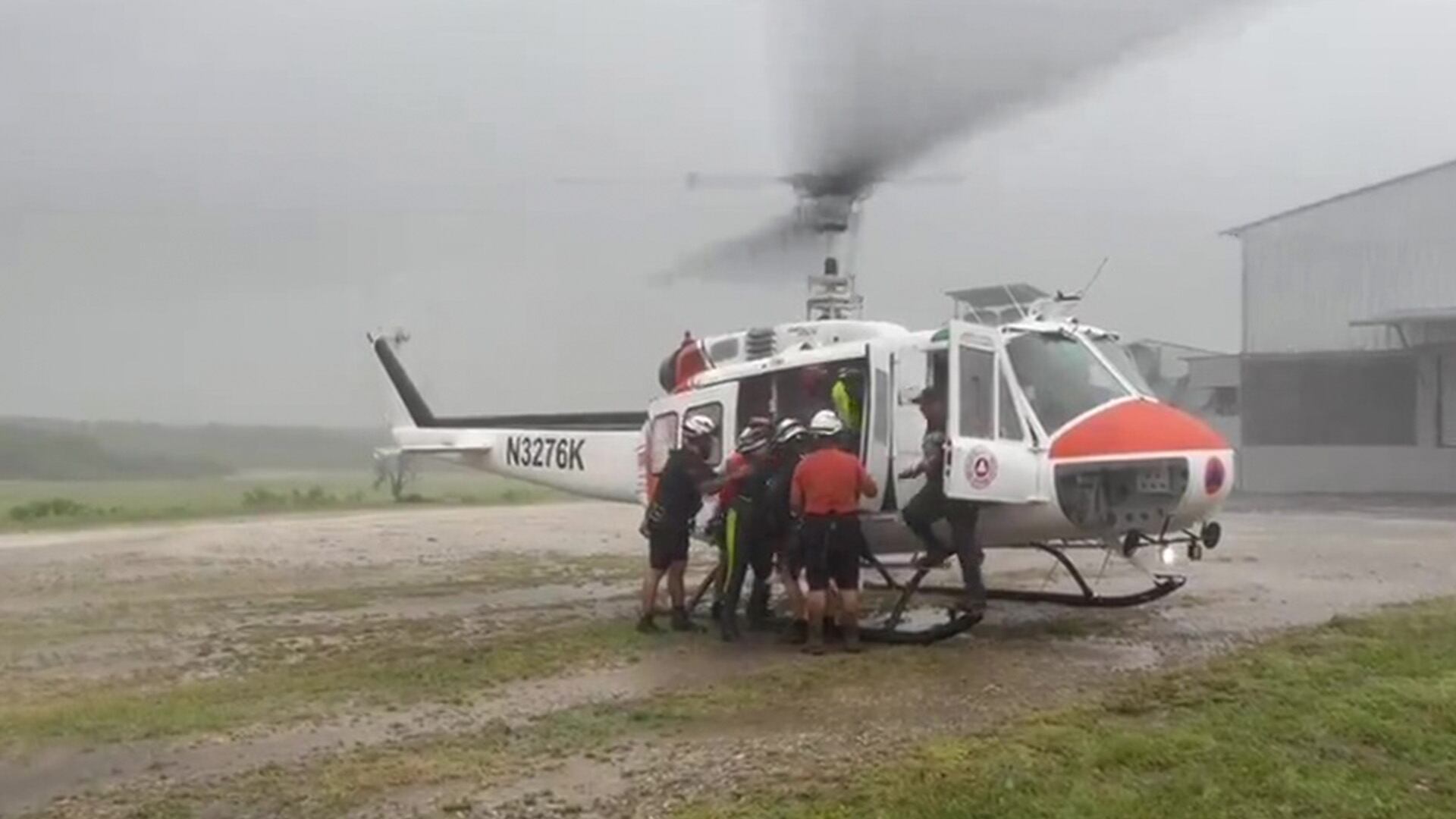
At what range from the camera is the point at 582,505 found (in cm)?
4147

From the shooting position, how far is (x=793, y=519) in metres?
11.1

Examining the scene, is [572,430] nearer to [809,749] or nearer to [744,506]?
[744,506]

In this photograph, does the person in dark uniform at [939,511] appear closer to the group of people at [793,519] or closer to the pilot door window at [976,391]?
the group of people at [793,519]

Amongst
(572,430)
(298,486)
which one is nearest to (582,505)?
(298,486)

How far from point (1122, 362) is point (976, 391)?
1.27 m

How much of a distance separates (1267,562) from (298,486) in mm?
34158

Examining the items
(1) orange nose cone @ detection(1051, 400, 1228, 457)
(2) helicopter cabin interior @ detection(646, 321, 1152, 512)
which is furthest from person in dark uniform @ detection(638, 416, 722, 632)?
(1) orange nose cone @ detection(1051, 400, 1228, 457)

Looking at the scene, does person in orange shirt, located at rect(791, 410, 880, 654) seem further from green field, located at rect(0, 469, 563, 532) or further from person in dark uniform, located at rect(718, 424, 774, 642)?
green field, located at rect(0, 469, 563, 532)

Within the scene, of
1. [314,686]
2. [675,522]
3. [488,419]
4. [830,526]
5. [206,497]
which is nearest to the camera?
[314,686]

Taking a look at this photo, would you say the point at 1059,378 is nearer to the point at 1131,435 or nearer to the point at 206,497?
the point at 1131,435

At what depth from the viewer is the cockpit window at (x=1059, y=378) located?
422 inches

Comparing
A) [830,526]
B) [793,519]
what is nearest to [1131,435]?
[830,526]

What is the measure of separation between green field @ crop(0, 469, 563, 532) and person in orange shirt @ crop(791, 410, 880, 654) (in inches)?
1133

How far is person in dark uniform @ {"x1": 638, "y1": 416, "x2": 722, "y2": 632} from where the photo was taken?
11789mm
